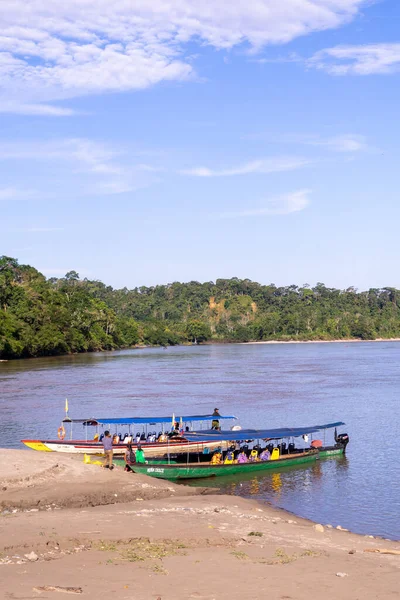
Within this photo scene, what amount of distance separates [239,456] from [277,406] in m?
20.6

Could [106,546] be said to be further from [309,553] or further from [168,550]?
[309,553]

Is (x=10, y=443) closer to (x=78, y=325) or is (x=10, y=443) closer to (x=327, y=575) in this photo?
(x=327, y=575)

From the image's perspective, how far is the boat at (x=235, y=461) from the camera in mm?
24672

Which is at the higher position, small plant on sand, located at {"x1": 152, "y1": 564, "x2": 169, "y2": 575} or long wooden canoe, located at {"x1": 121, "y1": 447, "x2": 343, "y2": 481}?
small plant on sand, located at {"x1": 152, "y1": 564, "x2": 169, "y2": 575}

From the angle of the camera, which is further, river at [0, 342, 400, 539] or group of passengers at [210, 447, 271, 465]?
group of passengers at [210, 447, 271, 465]

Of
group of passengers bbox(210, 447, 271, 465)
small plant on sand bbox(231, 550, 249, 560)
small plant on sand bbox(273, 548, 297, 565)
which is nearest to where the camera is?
small plant on sand bbox(273, 548, 297, 565)

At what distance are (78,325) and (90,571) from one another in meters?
112

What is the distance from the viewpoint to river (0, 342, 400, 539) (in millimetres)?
22578

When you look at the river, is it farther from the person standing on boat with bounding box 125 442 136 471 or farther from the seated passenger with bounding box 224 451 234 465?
the person standing on boat with bounding box 125 442 136 471

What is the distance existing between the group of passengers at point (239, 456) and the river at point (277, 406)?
3.07 feet

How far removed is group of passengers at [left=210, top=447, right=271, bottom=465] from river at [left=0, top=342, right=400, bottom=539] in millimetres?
936

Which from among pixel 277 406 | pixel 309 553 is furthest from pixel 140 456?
pixel 277 406

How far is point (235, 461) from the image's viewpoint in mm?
26328

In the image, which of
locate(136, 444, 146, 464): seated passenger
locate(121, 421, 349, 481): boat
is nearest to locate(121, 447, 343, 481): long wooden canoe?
locate(121, 421, 349, 481): boat
